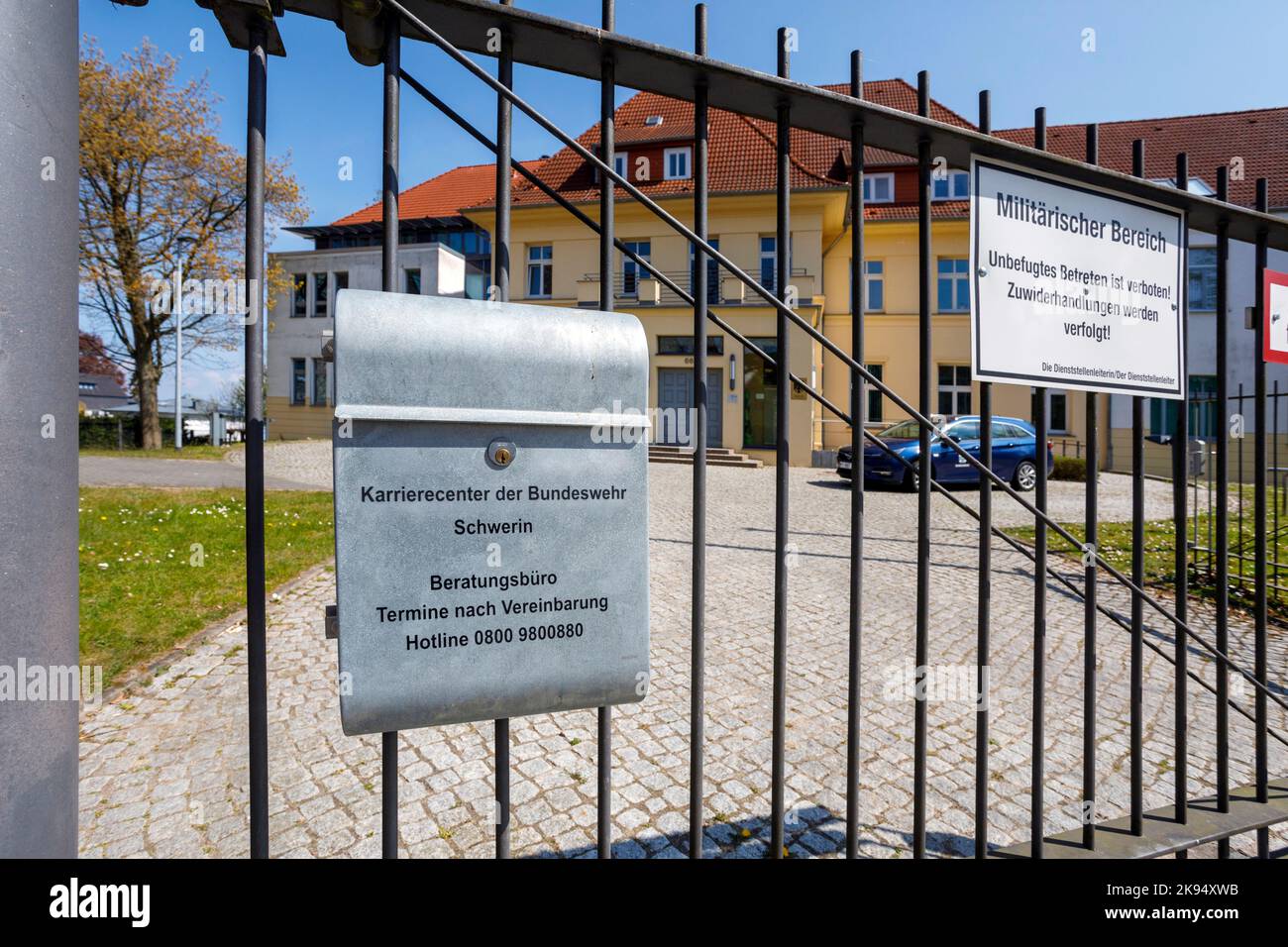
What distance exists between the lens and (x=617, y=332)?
1270mm

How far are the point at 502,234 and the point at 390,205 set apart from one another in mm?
217

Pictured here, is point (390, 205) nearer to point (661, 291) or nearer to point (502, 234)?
point (502, 234)

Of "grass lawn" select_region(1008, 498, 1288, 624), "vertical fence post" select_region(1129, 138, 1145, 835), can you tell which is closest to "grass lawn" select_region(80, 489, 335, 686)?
"vertical fence post" select_region(1129, 138, 1145, 835)

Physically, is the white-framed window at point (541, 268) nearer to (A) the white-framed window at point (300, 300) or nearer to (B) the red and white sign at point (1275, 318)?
(A) the white-framed window at point (300, 300)

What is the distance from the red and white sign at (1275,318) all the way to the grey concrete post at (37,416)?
127 inches

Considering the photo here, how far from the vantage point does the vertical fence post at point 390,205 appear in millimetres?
1225

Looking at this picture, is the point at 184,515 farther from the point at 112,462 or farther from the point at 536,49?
the point at 112,462

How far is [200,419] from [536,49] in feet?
123

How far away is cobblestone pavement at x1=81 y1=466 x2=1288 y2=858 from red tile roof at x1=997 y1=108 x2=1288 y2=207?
1041 inches

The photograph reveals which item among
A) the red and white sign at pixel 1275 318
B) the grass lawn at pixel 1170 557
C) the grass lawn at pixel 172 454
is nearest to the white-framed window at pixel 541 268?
the grass lawn at pixel 172 454

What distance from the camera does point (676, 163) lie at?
922 inches

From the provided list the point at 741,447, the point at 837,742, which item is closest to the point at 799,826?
the point at 837,742

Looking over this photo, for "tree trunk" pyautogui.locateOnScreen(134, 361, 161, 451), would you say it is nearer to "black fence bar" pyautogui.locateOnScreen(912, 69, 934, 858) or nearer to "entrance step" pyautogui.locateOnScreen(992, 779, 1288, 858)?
"black fence bar" pyautogui.locateOnScreen(912, 69, 934, 858)

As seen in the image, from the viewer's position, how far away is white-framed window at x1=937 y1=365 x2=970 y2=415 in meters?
21.9
